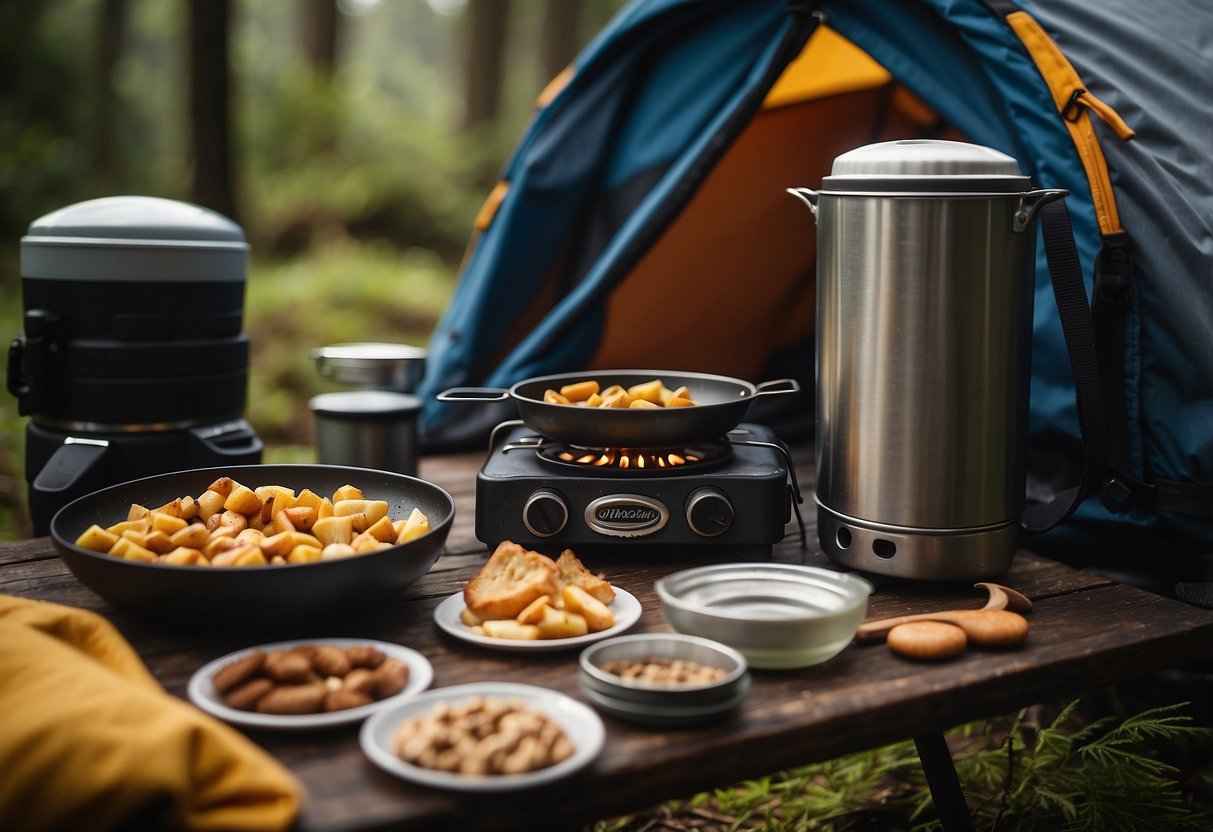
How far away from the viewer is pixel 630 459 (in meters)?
1.69

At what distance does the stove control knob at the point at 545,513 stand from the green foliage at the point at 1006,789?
849 millimetres

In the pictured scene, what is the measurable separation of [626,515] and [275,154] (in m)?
7.74

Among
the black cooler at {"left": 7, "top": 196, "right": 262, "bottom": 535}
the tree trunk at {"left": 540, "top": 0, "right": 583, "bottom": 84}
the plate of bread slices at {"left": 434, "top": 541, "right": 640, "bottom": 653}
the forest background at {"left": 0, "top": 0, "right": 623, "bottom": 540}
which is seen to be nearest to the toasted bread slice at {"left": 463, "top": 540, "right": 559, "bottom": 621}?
the plate of bread slices at {"left": 434, "top": 541, "right": 640, "bottom": 653}

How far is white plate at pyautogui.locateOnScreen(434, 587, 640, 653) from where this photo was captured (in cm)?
133

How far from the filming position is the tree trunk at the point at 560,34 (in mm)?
10297

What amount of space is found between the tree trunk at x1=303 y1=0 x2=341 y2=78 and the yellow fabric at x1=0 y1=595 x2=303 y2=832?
8.47 meters

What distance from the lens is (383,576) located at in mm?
1352

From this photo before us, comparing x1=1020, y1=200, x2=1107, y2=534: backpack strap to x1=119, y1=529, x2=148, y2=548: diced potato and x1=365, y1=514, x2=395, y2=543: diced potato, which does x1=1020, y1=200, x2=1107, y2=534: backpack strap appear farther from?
x1=119, y1=529, x2=148, y2=548: diced potato

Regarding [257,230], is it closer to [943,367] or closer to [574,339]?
[574,339]

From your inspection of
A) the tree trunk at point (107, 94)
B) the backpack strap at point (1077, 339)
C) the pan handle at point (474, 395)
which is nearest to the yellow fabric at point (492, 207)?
the pan handle at point (474, 395)

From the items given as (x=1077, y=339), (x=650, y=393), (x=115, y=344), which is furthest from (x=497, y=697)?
(x=115, y=344)

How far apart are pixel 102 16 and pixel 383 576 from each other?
31.6 ft

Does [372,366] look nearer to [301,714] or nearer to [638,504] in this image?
[638,504]

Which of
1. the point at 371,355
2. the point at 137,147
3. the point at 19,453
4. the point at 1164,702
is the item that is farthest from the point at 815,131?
the point at 137,147
